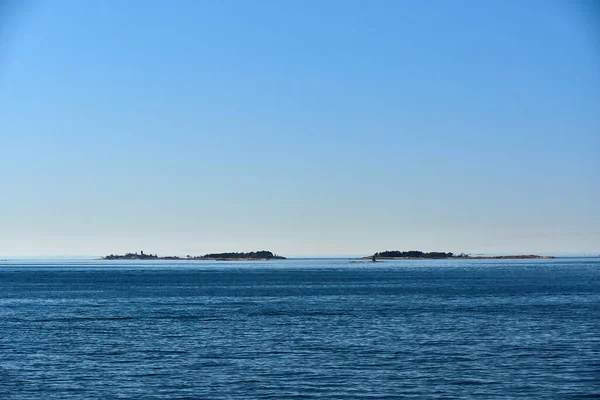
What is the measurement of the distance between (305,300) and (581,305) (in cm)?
3160

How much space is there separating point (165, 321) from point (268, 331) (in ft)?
39.8

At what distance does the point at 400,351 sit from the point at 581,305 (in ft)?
125

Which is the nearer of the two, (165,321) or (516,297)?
(165,321)

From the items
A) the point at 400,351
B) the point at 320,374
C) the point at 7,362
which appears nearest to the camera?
the point at 320,374

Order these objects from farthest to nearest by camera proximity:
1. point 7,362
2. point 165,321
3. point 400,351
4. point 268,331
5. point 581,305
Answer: point 581,305, point 165,321, point 268,331, point 400,351, point 7,362

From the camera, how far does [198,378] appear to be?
35625 millimetres

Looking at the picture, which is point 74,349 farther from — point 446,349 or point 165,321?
point 446,349

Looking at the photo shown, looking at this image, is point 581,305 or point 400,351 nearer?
point 400,351

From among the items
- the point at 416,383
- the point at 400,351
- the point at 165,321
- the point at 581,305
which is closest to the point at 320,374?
the point at 416,383

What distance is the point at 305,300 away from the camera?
287 feet

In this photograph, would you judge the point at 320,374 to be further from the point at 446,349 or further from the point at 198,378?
the point at 446,349

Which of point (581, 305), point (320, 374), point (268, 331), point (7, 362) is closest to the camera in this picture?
point (320, 374)

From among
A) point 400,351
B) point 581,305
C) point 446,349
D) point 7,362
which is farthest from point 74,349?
point 581,305

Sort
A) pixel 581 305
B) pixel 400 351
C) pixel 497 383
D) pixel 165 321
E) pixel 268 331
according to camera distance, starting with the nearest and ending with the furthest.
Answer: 1. pixel 497 383
2. pixel 400 351
3. pixel 268 331
4. pixel 165 321
5. pixel 581 305
